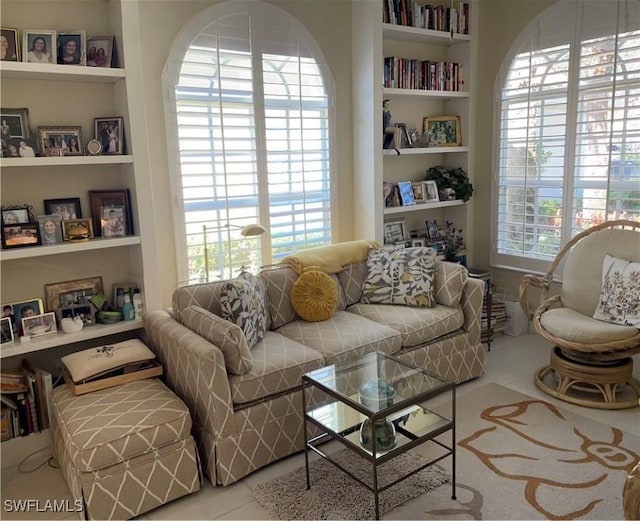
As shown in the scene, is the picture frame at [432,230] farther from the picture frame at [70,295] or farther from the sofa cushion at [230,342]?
the picture frame at [70,295]

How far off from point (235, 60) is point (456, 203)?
7.26ft

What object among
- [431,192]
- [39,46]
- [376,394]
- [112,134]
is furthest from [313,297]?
[39,46]

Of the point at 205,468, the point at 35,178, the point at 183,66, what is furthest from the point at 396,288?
the point at 35,178

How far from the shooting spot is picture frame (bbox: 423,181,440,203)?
457 centimetres

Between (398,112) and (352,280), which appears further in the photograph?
(398,112)

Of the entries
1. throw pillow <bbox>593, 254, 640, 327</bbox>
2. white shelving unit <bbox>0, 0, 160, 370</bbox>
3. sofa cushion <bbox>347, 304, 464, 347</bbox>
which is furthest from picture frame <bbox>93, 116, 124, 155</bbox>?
throw pillow <bbox>593, 254, 640, 327</bbox>

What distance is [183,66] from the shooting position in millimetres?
3314

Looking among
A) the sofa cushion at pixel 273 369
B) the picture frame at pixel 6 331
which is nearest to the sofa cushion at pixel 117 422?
the sofa cushion at pixel 273 369

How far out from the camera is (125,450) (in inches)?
89.8

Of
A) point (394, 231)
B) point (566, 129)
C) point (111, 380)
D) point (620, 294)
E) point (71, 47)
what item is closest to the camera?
point (111, 380)

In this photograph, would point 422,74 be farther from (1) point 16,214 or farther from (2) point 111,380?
Answer: (2) point 111,380

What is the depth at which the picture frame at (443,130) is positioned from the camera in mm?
4633

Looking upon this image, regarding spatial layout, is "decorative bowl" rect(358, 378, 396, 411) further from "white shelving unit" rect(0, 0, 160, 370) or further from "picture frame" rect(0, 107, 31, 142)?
"picture frame" rect(0, 107, 31, 142)

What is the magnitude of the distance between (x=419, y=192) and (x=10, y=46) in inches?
119
